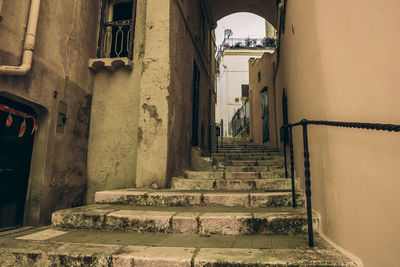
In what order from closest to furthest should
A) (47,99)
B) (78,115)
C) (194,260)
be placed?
(194,260) < (47,99) < (78,115)

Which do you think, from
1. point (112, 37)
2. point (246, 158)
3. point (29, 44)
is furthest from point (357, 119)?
point (112, 37)

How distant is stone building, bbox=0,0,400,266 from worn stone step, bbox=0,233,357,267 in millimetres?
199

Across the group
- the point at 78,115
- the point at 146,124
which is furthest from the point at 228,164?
the point at 78,115

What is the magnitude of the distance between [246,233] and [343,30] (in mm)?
2176

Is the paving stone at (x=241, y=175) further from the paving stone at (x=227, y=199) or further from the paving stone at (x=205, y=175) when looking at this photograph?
the paving stone at (x=227, y=199)

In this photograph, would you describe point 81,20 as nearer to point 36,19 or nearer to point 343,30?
point 36,19

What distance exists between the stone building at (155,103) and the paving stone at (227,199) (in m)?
0.92

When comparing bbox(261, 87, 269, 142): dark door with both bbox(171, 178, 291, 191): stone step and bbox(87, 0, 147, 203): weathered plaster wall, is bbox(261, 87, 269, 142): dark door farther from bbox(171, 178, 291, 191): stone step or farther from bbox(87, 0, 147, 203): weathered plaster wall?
bbox(87, 0, 147, 203): weathered plaster wall

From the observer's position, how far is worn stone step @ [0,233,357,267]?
183 centimetres

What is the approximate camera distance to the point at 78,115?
4879mm

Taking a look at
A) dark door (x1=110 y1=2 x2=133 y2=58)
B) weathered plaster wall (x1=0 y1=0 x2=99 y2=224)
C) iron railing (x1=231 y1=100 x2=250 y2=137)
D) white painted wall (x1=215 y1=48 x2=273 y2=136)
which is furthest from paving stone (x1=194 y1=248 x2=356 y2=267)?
white painted wall (x1=215 y1=48 x2=273 y2=136)

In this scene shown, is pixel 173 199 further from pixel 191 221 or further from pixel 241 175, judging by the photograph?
pixel 241 175

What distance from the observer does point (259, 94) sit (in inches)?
→ 450

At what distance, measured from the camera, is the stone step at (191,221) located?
2514 mm
